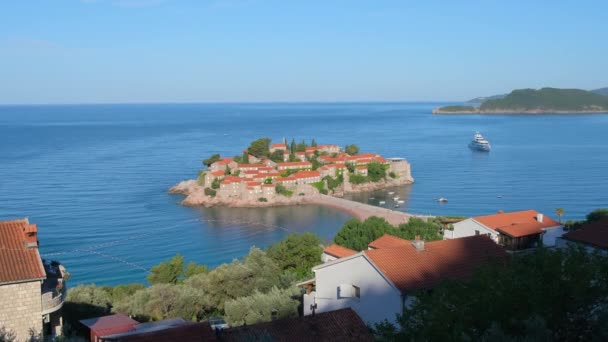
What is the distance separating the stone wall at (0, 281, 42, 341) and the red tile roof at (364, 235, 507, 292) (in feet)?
22.4

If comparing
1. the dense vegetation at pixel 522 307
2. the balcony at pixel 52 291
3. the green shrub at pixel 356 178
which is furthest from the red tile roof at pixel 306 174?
the dense vegetation at pixel 522 307

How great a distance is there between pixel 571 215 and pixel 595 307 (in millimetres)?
43287

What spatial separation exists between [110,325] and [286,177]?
46.8 meters

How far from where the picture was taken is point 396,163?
6794 cm

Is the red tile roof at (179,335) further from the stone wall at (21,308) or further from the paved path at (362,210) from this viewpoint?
the paved path at (362,210)

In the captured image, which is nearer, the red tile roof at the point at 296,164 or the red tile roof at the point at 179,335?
the red tile roof at the point at 179,335

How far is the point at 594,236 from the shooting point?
18.0 meters

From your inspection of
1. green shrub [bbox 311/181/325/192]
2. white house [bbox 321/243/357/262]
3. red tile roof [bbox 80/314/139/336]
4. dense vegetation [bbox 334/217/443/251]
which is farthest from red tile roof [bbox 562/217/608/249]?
green shrub [bbox 311/181/325/192]

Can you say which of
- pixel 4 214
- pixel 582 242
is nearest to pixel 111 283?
pixel 4 214

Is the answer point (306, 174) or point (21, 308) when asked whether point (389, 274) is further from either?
point (306, 174)

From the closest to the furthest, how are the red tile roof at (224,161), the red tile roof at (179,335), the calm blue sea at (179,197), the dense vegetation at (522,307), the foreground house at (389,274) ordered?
the dense vegetation at (522,307)
the red tile roof at (179,335)
the foreground house at (389,274)
the calm blue sea at (179,197)
the red tile roof at (224,161)

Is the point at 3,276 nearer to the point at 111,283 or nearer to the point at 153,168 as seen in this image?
the point at 111,283

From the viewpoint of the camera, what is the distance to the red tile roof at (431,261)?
41.5 ft

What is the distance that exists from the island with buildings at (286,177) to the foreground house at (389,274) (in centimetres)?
4118
